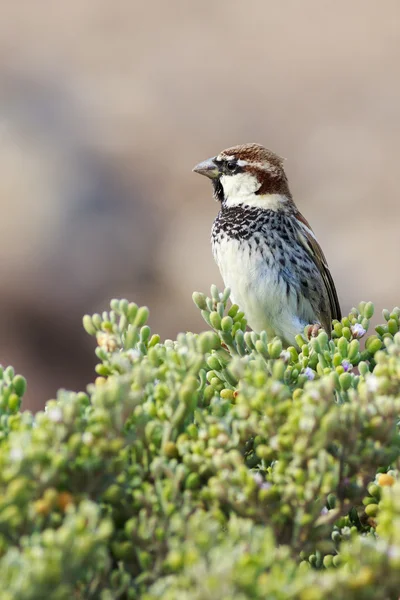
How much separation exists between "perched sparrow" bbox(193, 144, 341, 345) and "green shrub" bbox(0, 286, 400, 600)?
5.61ft

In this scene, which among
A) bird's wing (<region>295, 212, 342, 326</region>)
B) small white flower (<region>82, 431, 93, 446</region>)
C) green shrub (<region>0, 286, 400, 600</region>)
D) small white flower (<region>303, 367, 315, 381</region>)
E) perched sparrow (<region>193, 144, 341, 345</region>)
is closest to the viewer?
green shrub (<region>0, 286, 400, 600</region>)

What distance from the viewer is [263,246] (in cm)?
319

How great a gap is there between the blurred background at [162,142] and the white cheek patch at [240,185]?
281cm

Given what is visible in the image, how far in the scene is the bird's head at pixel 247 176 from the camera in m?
3.25

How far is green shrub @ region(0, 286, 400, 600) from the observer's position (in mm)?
1014

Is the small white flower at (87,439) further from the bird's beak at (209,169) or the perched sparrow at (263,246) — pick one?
the bird's beak at (209,169)

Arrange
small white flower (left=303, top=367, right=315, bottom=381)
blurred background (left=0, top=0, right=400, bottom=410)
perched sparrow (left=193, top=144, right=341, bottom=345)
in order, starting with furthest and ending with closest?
blurred background (left=0, top=0, right=400, bottom=410)
perched sparrow (left=193, top=144, right=341, bottom=345)
small white flower (left=303, top=367, right=315, bottom=381)

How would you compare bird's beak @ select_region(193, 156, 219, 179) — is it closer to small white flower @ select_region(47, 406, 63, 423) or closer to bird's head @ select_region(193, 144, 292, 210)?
bird's head @ select_region(193, 144, 292, 210)

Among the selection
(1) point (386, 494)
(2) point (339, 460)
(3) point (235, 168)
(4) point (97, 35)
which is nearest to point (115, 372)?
(2) point (339, 460)

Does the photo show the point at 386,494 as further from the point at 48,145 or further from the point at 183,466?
the point at 48,145

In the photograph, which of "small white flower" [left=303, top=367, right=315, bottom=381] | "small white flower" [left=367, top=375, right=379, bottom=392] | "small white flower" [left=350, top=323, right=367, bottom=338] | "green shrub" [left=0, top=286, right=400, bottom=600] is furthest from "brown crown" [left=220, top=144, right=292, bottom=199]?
"small white flower" [left=367, top=375, right=379, bottom=392]

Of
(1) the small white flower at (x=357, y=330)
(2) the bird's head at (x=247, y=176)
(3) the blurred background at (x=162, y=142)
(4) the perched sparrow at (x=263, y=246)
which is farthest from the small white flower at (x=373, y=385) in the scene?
(3) the blurred background at (x=162, y=142)

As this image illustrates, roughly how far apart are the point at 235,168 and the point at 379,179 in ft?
15.5

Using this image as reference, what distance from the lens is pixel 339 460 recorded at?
126cm
